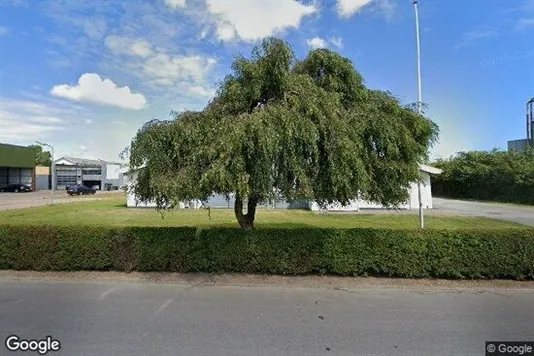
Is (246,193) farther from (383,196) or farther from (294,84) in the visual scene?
(383,196)

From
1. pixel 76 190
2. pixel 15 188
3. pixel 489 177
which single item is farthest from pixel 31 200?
pixel 489 177

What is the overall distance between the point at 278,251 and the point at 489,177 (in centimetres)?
3469

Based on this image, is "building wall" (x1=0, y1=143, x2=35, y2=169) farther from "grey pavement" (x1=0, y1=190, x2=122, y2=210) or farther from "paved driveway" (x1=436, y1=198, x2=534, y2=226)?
"paved driveway" (x1=436, y1=198, x2=534, y2=226)

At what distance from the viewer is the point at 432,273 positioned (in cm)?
718

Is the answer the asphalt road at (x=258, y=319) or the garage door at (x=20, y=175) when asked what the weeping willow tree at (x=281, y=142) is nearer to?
the asphalt road at (x=258, y=319)

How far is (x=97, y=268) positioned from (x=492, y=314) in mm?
7067

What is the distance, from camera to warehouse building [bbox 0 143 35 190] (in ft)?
162

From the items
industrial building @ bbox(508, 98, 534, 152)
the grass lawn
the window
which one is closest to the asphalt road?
the grass lawn

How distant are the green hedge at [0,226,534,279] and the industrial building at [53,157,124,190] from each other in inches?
2303

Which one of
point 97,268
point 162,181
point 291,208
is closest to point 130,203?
point 291,208

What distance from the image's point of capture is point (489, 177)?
34906mm

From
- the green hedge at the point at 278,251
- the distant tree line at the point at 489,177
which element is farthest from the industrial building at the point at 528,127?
the green hedge at the point at 278,251

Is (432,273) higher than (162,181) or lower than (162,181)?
lower

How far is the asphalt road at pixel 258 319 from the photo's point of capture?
417cm
